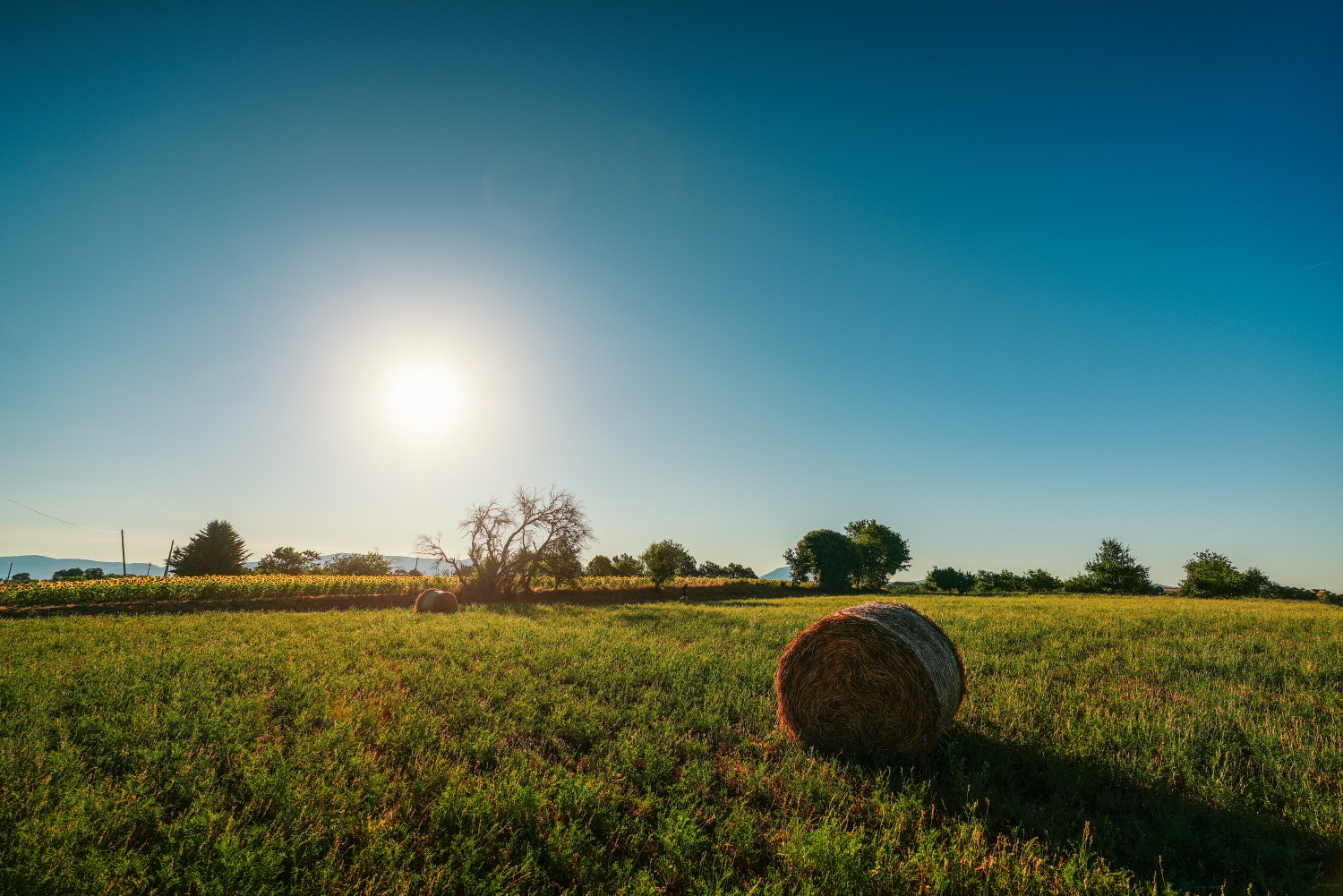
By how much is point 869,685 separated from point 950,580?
60536mm

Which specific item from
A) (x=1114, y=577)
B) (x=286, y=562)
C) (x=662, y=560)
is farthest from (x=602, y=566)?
(x=1114, y=577)

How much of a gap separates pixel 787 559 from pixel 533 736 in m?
61.4

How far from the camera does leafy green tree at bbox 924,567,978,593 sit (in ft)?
188

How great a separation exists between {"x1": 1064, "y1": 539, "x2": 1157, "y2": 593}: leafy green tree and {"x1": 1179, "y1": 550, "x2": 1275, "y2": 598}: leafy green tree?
2.77 meters

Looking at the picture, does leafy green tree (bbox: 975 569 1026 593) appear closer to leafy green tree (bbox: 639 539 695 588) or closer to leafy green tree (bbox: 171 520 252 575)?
leafy green tree (bbox: 639 539 695 588)

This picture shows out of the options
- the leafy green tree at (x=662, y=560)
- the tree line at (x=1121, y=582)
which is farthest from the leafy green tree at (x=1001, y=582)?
the leafy green tree at (x=662, y=560)

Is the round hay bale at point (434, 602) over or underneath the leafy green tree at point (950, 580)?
over

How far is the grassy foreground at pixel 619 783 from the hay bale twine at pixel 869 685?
1.54 ft

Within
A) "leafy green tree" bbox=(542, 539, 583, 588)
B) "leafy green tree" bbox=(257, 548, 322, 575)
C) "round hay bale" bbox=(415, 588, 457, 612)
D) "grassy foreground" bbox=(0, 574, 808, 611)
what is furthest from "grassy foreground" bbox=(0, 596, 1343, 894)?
"leafy green tree" bbox=(257, 548, 322, 575)

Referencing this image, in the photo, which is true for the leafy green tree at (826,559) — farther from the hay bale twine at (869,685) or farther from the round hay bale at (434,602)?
the hay bale twine at (869,685)

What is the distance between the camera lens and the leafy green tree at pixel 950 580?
188 feet

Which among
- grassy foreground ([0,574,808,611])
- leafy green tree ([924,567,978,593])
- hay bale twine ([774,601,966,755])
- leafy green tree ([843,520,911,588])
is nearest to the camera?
hay bale twine ([774,601,966,755])

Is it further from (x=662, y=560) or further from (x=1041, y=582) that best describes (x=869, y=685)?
(x=1041, y=582)

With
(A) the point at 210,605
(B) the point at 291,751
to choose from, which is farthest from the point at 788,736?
(A) the point at 210,605
